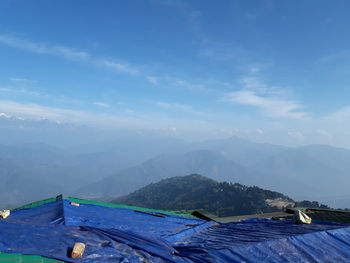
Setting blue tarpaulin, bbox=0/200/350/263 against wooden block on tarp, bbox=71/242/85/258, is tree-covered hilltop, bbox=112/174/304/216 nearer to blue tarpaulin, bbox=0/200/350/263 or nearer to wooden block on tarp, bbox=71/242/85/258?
blue tarpaulin, bbox=0/200/350/263

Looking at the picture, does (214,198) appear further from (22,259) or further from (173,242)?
(22,259)

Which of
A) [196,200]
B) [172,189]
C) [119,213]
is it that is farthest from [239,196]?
[119,213]

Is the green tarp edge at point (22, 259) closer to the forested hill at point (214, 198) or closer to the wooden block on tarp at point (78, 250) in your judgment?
the wooden block on tarp at point (78, 250)

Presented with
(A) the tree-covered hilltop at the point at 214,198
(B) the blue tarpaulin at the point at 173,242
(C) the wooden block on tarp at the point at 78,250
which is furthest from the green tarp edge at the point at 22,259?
(A) the tree-covered hilltop at the point at 214,198

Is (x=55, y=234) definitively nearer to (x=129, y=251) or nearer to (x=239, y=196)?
(x=129, y=251)

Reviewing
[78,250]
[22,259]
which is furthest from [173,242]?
[22,259]
